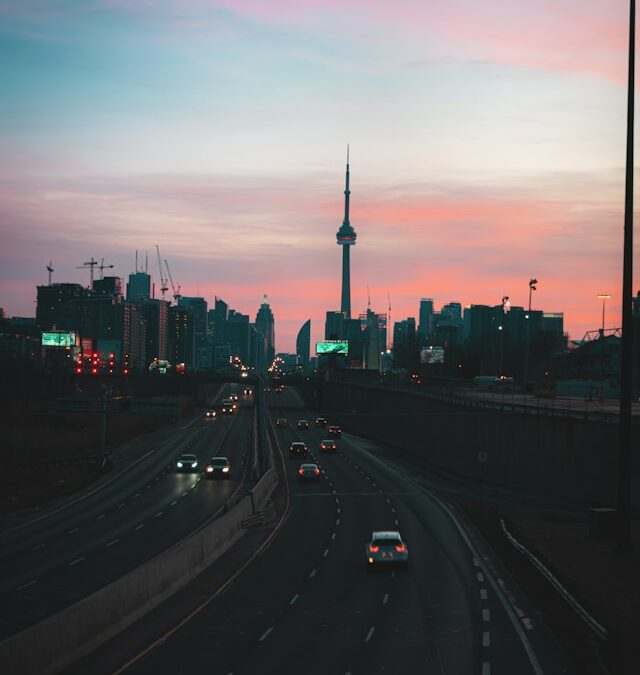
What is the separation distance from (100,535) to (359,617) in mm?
22263

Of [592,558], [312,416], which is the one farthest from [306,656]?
[312,416]

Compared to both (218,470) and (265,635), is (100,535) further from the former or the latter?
(218,470)

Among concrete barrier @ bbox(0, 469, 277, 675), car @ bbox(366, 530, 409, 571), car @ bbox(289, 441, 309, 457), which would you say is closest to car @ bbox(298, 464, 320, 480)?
car @ bbox(289, 441, 309, 457)

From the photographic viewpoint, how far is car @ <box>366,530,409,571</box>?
121 feet

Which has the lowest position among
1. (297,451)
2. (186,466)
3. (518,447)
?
(186,466)

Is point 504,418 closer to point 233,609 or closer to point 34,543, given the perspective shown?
point 34,543

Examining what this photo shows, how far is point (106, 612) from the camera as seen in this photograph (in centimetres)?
2531

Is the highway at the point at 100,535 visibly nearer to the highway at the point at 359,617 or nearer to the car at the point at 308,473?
the car at the point at 308,473

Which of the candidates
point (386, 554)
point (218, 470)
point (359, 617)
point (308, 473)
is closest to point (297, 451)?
point (218, 470)

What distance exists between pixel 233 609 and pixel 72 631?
780 cm

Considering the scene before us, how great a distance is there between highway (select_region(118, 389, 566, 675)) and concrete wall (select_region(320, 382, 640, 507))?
11.5 meters

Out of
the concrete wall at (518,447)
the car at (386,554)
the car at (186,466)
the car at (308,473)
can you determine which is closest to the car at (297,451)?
the car at (186,466)

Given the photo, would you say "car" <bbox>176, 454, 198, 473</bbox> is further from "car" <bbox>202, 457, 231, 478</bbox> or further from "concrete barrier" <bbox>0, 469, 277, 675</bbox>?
"concrete barrier" <bbox>0, 469, 277, 675</bbox>

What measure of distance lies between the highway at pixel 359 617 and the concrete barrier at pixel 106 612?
144 centimetres
